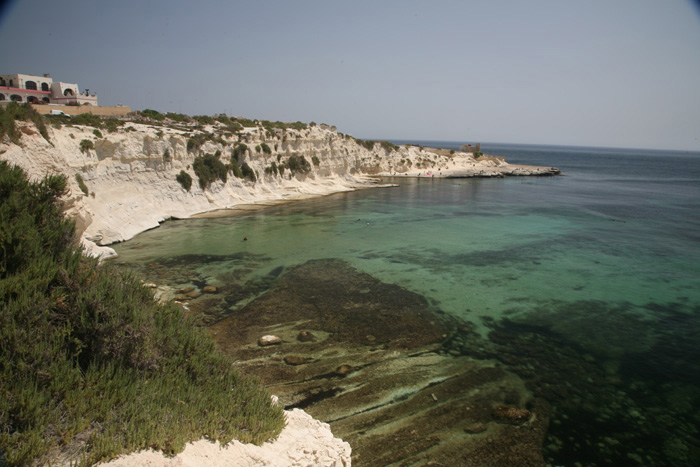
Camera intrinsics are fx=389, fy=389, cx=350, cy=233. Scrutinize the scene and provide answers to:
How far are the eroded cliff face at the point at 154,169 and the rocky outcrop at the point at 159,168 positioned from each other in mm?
48

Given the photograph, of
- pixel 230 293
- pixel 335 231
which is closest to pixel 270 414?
pixel 230 293

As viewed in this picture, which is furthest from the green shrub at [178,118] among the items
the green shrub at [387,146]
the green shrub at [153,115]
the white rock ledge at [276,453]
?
the white rock ledge at [276,453]

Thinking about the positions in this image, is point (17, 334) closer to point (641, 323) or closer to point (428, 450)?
point (428, 450)

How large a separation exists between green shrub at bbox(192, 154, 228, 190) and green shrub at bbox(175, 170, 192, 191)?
1160mm

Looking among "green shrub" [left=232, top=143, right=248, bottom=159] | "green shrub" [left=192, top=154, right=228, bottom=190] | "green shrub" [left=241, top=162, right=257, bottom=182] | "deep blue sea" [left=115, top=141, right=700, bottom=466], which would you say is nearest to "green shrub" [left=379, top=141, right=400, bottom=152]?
"deep blue sea" [left=115, top=141, right=700, bottom=466]

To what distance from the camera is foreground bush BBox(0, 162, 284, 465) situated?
4363 millimetres

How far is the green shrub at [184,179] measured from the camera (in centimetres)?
2827

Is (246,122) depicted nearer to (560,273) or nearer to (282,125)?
(282,125)

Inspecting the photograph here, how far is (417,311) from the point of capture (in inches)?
514

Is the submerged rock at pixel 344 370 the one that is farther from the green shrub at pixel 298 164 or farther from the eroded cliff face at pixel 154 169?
the green shrub at pixel 298 164

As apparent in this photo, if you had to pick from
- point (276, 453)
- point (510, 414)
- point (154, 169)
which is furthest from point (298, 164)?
point (276, 453)

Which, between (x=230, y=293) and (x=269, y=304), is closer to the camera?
(x=269, y=304)

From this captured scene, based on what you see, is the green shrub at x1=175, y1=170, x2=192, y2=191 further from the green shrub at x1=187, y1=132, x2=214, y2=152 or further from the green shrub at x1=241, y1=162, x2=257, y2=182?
the green shrub at x1=241, y1=162, x2=257, y2=182

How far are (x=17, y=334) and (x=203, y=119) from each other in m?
36.0
